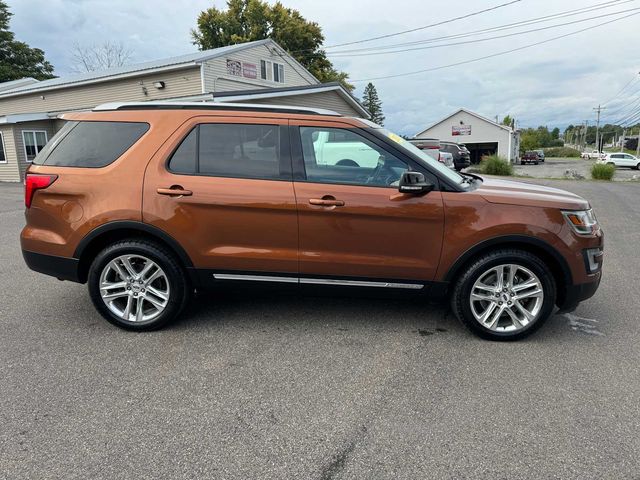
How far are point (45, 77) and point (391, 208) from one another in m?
53.8

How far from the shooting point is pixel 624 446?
2.55 m

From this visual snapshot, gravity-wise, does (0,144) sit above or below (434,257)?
above

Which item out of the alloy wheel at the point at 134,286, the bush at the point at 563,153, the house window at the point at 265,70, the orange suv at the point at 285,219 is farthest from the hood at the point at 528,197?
the bush at the point at 563,153

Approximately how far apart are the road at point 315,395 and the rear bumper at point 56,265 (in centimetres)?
48

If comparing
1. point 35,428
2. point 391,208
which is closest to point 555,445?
point 391,208

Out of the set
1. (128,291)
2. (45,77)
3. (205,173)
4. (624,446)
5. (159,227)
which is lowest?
(624,446)

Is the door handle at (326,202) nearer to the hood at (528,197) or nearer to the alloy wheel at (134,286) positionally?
the hood at (528,197)

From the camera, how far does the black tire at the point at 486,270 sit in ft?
12.2

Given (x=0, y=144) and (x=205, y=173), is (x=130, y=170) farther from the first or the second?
(x=0, y=144)

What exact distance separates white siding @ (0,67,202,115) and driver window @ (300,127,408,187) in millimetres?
17359

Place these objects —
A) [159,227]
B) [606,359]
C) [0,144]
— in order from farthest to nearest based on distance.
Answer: [0,144], [159,227], [606,359]

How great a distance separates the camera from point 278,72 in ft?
88.7

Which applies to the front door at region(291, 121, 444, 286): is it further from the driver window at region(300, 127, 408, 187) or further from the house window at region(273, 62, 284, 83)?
the house window at region(273, 62, 284, 83)

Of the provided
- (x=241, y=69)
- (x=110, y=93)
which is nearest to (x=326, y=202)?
(x=241, y=69)
